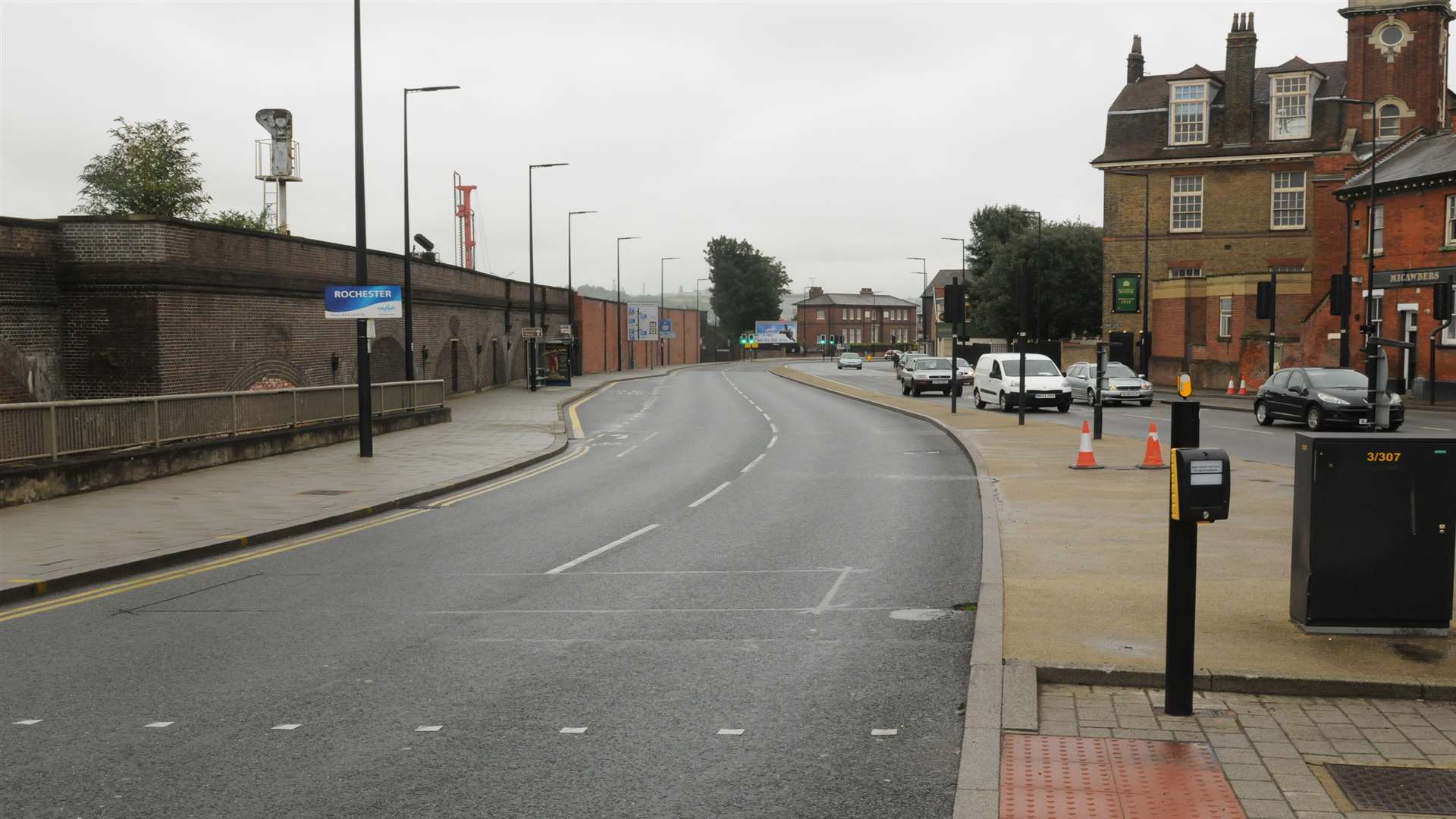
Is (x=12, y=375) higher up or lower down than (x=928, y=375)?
higher up

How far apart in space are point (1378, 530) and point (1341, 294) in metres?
31.9

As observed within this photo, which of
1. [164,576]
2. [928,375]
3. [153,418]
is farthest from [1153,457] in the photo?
[928,375]

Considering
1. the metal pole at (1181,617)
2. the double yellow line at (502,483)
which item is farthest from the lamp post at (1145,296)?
the metal pole at (1181,617)

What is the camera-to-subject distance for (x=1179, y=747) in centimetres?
537

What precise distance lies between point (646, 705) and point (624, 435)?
22578 millimetres

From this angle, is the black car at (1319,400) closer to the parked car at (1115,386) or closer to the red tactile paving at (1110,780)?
the parked car at (1115,386)

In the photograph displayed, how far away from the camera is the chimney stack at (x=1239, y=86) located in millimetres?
56219

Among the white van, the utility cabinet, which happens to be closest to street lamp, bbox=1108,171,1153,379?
the white van

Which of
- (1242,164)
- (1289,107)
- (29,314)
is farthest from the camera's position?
(1242,164)

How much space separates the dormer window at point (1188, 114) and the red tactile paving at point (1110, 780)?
5774 cm

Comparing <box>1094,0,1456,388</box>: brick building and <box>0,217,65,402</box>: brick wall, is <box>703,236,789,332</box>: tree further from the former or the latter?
<box>0,217,65,402</box>: brick wall

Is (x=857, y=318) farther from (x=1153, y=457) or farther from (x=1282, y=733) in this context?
(x=1282, y=733)

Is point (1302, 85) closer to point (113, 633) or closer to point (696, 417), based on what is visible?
point (696, 417)

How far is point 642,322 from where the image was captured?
98.1 meters
